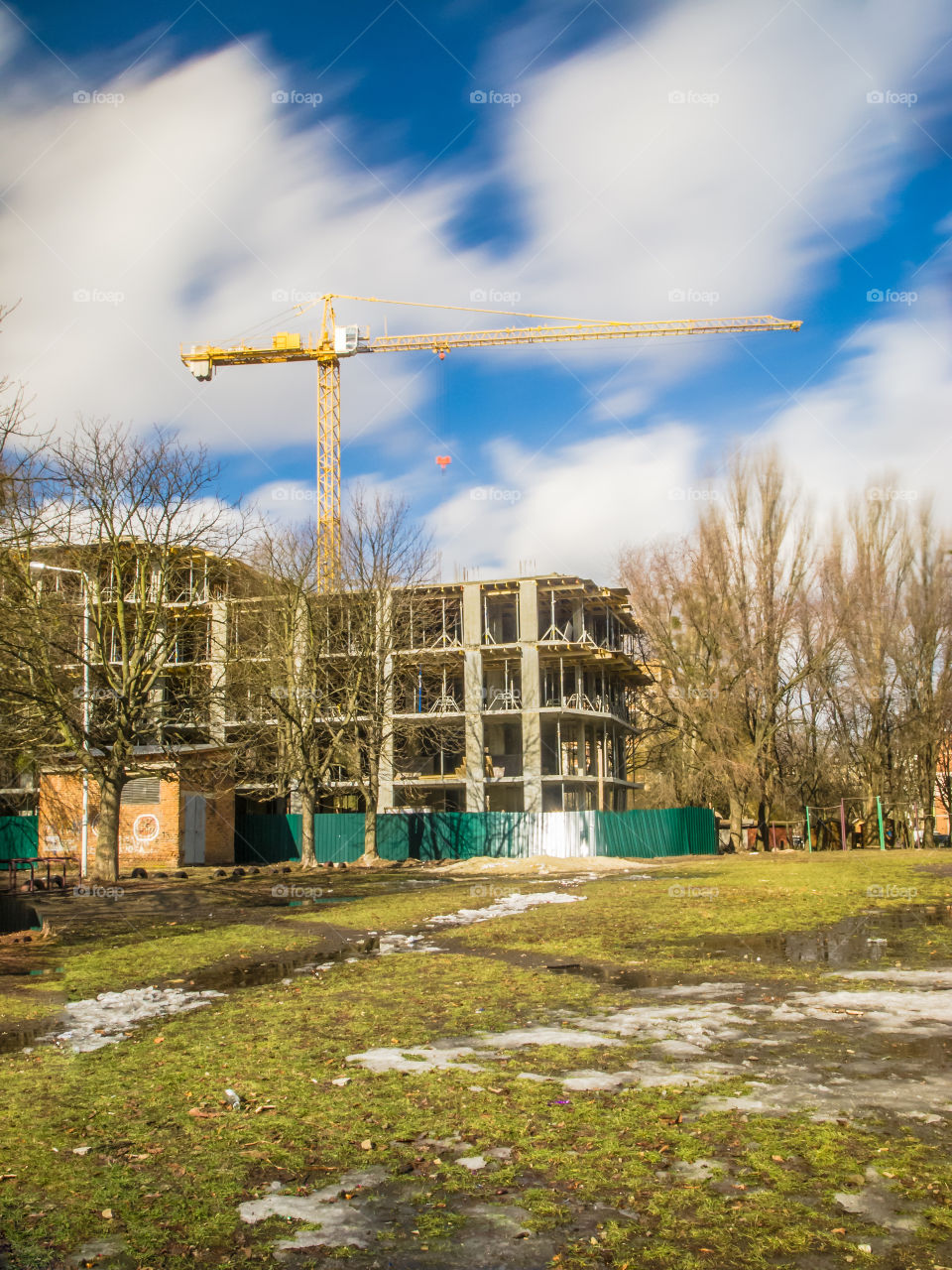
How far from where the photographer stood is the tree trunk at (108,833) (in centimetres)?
2491

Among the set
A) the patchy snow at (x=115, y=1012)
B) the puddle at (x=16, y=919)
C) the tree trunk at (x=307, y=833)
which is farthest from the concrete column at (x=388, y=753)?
the patchy snow at (x=115, y=1012)

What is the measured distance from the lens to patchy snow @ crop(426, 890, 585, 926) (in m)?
16.0

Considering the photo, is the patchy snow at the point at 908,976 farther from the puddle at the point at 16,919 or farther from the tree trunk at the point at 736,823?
the tree trunk at the point at 736,823

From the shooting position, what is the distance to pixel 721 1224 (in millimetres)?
3873

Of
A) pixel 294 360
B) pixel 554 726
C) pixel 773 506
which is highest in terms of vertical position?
pixel 294 360

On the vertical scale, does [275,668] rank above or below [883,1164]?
above

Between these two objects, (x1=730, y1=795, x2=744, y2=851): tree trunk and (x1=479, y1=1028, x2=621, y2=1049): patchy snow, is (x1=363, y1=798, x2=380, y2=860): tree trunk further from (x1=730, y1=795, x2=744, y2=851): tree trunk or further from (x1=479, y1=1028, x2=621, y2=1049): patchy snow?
(x1=479, y1=1028, x2=621, y2=1049): patchy snow

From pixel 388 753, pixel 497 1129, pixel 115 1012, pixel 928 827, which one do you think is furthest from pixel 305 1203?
pixel 928 827

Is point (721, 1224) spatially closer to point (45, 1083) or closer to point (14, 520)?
point (45, 1083)

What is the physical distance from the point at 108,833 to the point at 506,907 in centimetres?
1253

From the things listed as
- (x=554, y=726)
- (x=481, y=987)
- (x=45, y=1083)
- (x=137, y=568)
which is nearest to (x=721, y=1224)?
(x=45, y=1083)

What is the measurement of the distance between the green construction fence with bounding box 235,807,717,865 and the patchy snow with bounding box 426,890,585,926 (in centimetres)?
1675

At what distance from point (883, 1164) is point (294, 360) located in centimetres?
7094

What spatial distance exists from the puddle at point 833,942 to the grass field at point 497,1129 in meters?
0.79
